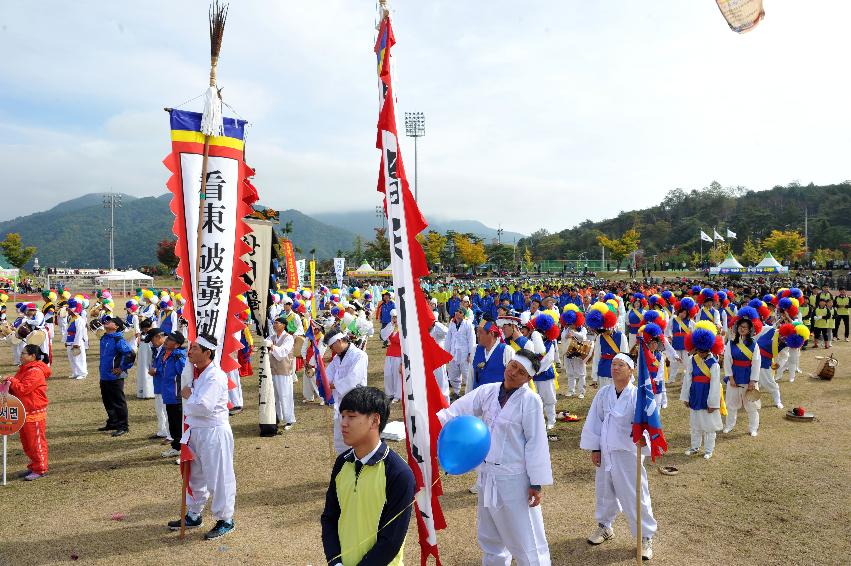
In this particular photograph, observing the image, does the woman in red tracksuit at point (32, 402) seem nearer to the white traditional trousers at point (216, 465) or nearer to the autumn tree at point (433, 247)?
the white traditional trousers at point (216, 465)

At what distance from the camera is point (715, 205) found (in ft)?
346

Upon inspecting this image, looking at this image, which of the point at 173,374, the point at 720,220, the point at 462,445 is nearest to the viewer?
the point at 462,445

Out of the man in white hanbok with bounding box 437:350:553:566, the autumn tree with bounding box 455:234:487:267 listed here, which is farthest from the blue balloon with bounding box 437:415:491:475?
the autumn tree with bounding box 455:234:487:267

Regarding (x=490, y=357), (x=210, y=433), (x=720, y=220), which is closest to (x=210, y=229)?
(x=210, y=433)

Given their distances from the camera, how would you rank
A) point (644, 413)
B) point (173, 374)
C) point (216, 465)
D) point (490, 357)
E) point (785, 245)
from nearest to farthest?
point (644, 413), point (216, 465), point (490, 357), point (173, 374), point (785, 245)

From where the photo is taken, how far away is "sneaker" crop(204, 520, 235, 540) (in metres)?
5.66

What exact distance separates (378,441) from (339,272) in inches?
976

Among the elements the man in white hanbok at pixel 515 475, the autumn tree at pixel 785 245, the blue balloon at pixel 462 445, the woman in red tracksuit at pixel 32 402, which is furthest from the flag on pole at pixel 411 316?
the autumn tree at pixel 785 245

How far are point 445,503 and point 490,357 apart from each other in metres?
1.92

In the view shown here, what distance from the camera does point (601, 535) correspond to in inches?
215

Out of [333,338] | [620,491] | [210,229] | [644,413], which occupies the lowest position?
[620,491]

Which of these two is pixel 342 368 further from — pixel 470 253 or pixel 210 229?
pixel 470 253

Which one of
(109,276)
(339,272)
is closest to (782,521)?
(339,272)

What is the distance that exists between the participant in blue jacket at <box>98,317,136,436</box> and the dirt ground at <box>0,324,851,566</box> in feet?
0.94
